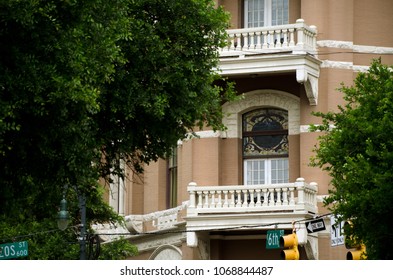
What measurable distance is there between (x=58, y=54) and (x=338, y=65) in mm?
17243

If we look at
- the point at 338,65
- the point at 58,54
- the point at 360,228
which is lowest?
the point at 360,228

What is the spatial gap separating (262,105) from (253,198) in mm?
3311

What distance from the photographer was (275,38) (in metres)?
40.3

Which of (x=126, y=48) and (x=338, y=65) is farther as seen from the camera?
(x=338, y=65)

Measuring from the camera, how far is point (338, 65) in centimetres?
4050

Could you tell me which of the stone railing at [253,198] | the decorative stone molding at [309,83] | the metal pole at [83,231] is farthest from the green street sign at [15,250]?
the decorative stone molding at [309,83]

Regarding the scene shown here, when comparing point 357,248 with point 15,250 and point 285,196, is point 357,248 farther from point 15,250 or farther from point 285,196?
point 15,250

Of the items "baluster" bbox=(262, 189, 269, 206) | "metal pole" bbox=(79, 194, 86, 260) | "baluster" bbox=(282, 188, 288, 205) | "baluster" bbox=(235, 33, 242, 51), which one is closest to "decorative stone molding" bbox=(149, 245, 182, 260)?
Result: "baluster" bbox=(262, 189, 269, 206)

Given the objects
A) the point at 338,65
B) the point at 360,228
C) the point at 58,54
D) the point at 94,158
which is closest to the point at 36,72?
the point at 58,54

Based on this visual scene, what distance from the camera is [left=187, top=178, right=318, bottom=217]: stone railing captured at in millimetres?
38938

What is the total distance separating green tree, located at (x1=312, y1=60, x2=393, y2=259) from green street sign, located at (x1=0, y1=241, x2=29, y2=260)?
7.91 metres

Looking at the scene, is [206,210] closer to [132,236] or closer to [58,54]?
[132,236]

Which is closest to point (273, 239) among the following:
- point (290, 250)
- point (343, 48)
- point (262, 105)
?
→ point (290, 250)

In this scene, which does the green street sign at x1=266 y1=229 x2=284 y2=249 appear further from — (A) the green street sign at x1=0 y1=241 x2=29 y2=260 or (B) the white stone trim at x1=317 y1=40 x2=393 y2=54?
(B) the white stone trim at x1=317 y1=40 x2=393 y2=54
